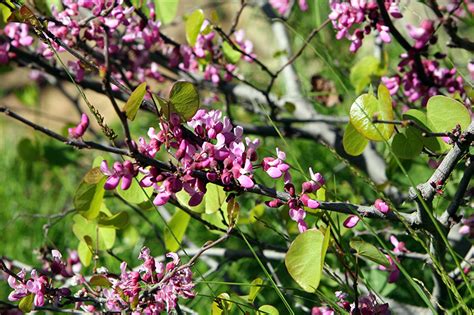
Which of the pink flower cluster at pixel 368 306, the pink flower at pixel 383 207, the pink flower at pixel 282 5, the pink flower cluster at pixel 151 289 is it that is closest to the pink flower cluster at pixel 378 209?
the pink flower at pixel 383 207

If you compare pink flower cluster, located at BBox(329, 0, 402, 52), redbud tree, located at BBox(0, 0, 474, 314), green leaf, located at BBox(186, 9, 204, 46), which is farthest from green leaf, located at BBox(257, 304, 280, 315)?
green leaf, located at BBox(186, 9, 204, 46)

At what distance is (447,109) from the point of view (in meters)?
0.92

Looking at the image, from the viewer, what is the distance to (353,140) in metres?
0.98

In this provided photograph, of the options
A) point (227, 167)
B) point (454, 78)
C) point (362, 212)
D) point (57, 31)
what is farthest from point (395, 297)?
point (57, 31)

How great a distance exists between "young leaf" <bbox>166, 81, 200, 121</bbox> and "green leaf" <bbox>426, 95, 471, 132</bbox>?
1.06 ft

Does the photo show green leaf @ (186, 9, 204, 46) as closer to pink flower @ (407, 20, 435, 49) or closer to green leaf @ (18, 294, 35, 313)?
pink flower @ (407, 20, 435, 49)

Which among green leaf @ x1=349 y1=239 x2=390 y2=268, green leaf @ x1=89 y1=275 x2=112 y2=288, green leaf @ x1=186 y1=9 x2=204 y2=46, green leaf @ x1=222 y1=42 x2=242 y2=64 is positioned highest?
green leaf @ x1=186 y1=9 x2=204 y2=46

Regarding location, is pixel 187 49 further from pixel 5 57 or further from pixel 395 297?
pixel 395 297

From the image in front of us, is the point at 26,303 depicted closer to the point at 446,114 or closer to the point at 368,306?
the point at 368,306

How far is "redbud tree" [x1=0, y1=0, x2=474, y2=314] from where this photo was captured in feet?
2.84

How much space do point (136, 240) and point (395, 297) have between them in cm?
73

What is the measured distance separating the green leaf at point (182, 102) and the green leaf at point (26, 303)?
33 cm

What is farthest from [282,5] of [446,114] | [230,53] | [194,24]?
[446,114]

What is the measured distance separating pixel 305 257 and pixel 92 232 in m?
0.48
